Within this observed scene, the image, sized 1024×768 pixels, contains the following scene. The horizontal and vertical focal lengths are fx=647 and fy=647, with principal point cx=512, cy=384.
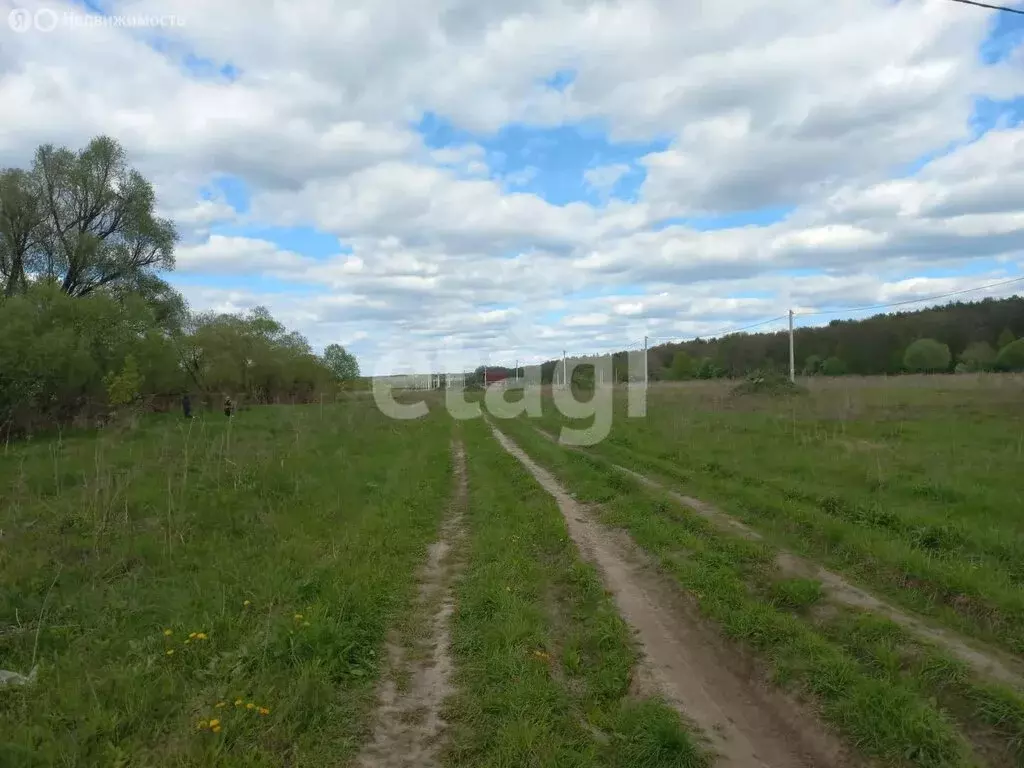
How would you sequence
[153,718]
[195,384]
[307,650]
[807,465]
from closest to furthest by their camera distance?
[153,718]
[307,650]
[807,465]
[195,384]

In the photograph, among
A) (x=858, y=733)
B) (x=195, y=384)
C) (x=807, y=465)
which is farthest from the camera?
(x=195, y=384)

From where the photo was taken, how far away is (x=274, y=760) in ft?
10.9

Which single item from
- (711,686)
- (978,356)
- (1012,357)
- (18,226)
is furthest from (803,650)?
(978,356)

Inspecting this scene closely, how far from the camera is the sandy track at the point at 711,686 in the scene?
3.54 meters

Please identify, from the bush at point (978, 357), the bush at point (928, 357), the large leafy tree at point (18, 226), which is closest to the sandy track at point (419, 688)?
the large leafy tree at point (18, 226)

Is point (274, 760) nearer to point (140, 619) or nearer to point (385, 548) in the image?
point (140, 619)

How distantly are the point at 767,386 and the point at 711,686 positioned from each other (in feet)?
93.0

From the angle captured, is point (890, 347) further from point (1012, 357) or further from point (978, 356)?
point (1012, 357)

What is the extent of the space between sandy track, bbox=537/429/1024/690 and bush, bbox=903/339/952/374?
48525 mm

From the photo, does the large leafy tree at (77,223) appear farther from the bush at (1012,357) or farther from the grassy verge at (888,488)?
the bush at (1012,357)

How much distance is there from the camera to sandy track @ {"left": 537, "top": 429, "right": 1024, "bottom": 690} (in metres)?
4.09

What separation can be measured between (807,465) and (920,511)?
3.49m

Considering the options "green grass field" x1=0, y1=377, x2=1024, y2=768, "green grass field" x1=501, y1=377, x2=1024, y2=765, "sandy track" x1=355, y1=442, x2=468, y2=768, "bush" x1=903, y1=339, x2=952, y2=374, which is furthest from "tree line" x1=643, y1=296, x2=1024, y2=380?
→ "sandy track" x1=355, y1=442, x2=468, y2=768

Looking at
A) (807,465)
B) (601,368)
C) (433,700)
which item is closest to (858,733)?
(433,700)
